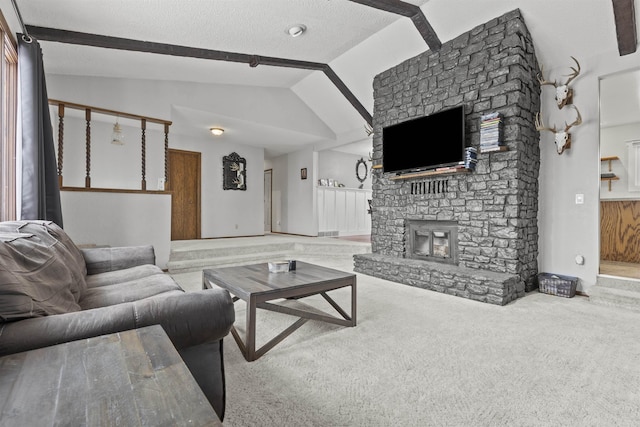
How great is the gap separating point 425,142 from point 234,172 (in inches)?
189

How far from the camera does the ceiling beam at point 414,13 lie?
11.8ft

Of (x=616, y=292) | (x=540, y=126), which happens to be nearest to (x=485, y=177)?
(x=540, y=126)

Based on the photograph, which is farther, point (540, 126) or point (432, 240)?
point (432, 240)

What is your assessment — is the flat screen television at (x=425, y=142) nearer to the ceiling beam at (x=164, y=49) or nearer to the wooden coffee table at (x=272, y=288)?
the ceiling beam at (x=164, y=49)

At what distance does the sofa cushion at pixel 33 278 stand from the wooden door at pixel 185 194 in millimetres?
5322

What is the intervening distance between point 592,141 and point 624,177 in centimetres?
247

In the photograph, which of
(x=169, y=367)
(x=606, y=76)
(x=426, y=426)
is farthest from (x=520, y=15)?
(x=169, y=367)

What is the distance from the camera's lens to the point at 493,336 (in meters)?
2.56

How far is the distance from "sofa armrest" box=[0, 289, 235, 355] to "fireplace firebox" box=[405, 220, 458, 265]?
343 cm

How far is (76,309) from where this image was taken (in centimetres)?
163

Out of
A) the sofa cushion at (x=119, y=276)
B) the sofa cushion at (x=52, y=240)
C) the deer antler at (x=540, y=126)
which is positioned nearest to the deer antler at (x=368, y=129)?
the deer antler at (x=540, y=126)

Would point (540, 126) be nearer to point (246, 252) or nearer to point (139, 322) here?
point (139, 322)

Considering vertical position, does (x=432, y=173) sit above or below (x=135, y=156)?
below

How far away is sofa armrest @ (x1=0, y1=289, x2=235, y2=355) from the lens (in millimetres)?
1124
